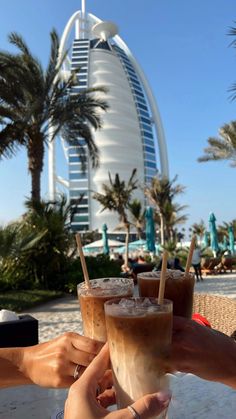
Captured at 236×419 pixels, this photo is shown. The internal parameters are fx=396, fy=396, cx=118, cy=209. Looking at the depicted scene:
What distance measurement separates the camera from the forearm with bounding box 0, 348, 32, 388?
4.09 feet

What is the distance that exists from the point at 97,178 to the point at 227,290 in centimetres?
6780

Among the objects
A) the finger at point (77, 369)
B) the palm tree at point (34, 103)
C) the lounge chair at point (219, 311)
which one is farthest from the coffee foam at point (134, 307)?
the palm tree at point (34, 103)

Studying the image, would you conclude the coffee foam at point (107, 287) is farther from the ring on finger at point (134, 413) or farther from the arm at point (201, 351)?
the ring on finger at point (134, 413)

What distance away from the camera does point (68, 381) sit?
3.68 feet

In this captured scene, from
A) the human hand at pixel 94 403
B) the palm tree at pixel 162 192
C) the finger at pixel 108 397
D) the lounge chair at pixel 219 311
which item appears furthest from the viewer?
the palm tree at pixel 162 192

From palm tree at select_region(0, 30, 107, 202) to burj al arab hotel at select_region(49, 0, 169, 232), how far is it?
6031 centimetres

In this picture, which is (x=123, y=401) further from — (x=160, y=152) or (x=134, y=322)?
(x=160, y=152)

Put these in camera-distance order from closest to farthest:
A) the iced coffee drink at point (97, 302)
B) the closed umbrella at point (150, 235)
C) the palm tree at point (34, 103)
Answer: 1. the iced coffee drink at point (97, 302)
2. the palm tree at point (34, 103)
3. the closed umbrella at point (150, 235)

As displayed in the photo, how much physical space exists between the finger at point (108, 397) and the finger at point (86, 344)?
0.11m

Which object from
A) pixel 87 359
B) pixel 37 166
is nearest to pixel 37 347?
pixel 87 359

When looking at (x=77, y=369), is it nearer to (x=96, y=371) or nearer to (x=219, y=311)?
(x=96, y=371)

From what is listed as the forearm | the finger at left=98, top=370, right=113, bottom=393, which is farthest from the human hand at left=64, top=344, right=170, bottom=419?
the forearm

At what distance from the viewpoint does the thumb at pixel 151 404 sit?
2.73 feet

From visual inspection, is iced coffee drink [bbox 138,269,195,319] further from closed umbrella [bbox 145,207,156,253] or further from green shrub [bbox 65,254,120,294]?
closed umbrella [bbox 145,207,156,253]
